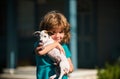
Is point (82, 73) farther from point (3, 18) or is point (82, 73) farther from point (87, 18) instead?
point (3, 18)

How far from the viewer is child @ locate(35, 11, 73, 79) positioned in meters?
4.69

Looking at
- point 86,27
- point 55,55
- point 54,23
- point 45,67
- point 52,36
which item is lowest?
point 86,27

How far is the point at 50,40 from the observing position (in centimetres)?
472

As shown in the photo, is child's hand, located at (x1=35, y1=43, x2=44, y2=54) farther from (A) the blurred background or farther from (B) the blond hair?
(A) the blurred background

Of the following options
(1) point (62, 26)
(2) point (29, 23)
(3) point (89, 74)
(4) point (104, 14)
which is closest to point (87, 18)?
(4) point (104, 14)

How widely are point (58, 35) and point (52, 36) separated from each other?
2.5 inches

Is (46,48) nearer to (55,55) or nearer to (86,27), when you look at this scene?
(55,55)

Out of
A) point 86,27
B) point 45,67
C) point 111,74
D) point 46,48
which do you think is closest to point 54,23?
point 46,48

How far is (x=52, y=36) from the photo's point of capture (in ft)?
15.6

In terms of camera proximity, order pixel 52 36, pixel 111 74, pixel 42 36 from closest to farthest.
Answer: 1. pixel 42 36
2. pixel 52 36
3. pixel 111 74

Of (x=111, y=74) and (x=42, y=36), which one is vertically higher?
(x=42, y=36)

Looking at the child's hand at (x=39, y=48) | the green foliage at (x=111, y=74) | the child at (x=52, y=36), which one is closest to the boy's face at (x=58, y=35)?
the child at (x=52, y=36)

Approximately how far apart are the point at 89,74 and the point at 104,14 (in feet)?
10.8

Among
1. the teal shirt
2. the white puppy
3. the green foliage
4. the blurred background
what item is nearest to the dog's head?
the white puppy
